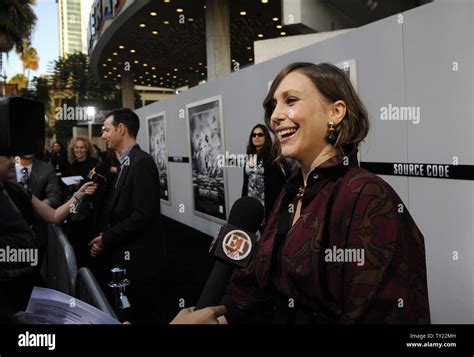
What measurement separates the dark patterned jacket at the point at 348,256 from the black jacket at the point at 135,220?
1254 mm

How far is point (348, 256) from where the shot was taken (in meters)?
0.74

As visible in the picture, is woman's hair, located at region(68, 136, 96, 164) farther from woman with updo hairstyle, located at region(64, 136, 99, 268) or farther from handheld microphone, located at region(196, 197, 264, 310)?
handheld microphone, located at region(196, 197, 264, 310)

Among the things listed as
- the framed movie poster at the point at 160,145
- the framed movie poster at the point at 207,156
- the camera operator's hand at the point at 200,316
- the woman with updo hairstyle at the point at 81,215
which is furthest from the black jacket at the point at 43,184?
the framed movie poster at the point at 160,145

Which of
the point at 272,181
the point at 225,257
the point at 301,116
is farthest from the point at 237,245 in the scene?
the point at 272,181

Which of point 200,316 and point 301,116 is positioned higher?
point 301,116

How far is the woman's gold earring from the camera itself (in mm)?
901

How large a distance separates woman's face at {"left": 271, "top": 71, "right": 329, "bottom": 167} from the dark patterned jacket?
70 millimetres

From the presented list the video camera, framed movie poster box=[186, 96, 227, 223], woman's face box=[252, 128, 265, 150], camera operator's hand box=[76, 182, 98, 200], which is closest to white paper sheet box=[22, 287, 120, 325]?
the video camera

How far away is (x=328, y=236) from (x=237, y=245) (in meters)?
0.19

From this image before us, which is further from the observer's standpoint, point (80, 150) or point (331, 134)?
point (80, 150)

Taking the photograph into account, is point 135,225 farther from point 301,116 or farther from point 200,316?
point 301,116

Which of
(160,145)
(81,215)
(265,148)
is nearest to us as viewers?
(81,215)

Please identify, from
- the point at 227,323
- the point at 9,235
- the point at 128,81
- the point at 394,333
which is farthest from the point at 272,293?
the point at 128,81

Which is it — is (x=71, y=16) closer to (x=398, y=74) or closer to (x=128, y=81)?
(x=398, y=74)
